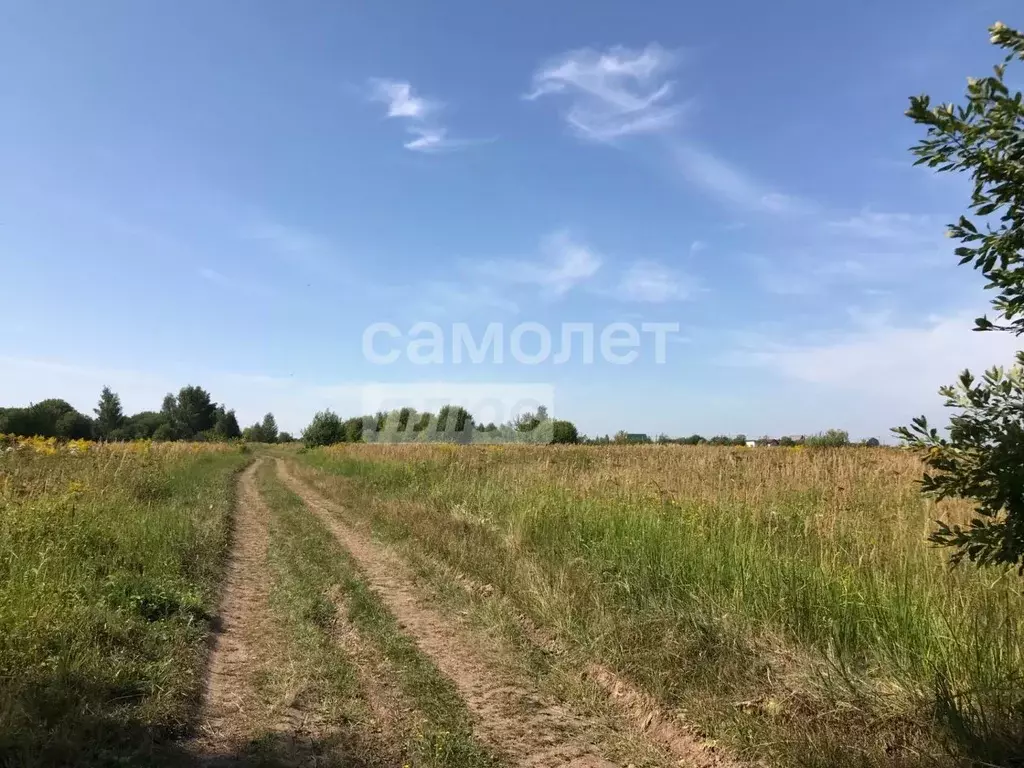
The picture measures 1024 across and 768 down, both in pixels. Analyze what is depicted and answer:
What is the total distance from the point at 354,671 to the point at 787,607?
11.7ft

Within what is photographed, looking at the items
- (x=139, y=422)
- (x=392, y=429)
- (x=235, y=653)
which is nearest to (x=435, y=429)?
(x=392, y=429)

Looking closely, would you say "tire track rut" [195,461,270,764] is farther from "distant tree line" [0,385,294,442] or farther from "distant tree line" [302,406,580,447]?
"distant tree line" [302,406,580,447]

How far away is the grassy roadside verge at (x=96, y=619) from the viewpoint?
11.3 ft

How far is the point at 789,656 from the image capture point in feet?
13.2

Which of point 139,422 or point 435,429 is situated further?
point 139,422

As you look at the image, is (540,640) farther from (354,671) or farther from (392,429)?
(392,429)

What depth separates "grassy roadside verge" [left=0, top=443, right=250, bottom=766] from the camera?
3443 mm

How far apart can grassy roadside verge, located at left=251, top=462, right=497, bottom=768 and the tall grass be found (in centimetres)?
137

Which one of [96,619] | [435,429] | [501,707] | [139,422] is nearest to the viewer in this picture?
[501,707]

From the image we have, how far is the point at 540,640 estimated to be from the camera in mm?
5391

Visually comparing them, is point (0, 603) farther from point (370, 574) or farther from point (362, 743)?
point (370, 574)

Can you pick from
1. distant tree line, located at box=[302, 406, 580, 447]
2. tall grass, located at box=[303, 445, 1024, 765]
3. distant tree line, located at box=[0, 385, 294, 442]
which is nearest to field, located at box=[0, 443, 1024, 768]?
tall grass, located at box=[303, 445, 1024, 765]

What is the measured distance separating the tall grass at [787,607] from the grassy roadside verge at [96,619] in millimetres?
3202

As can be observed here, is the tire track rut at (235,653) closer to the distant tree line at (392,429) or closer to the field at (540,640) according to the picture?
the field at (540,640)
